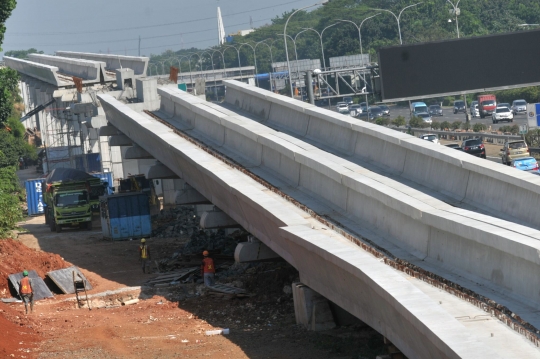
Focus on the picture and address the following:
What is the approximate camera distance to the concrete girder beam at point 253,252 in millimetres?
22875

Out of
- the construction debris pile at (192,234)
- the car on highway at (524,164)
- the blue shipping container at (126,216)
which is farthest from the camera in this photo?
the car on highway at (524,164)

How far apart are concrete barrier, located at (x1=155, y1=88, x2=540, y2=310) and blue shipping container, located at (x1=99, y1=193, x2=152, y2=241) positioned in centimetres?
909

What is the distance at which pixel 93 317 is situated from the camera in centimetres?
2319

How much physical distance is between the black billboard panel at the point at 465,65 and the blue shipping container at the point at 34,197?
25817 mm

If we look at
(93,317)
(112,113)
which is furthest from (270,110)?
(93,317)

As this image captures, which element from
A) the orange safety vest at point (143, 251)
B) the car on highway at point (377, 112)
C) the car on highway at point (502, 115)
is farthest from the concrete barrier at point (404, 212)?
the car on highway at point (377, 112)

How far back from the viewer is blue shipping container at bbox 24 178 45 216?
2233 inches

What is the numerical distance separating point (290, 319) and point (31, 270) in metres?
11.4

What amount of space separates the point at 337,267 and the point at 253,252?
7.19m

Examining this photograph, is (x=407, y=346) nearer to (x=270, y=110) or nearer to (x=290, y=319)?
(x=290, y=319)

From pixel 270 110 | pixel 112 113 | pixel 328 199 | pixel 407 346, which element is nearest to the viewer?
pixel 407 346

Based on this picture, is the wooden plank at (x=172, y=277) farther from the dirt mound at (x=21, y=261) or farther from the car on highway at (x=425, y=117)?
the car on highway at (x=425, y=117)

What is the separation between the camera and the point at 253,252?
22859 mm

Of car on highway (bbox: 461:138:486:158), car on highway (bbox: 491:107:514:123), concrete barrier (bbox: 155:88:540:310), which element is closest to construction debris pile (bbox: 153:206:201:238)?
concrete barrier (bbox: 155:88:540:310)
